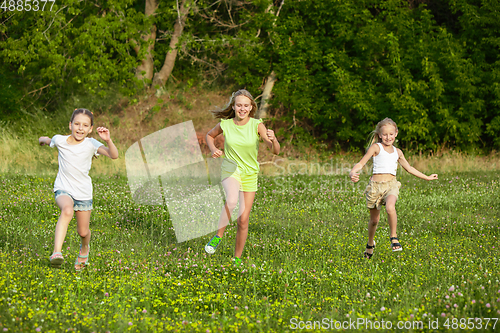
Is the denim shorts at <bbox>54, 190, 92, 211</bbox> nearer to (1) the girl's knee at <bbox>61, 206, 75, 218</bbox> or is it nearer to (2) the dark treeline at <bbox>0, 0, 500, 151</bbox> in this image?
(1) the girl's knee at <bbox>61, 206, 75, 218</bbox>

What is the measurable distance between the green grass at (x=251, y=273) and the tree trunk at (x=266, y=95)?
1262 centimetres

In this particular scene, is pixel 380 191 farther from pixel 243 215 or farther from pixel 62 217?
pixel 62 217

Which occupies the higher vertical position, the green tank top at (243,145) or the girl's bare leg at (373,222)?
the green tank top at (243,145)

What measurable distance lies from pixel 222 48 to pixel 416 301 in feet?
67.2

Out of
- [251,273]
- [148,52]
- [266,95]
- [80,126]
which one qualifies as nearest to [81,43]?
[148,52]

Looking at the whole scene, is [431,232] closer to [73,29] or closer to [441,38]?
[441,38]

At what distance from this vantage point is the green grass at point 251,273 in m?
4.49

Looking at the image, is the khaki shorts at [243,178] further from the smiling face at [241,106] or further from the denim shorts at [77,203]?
the denim shorts at [77,203]

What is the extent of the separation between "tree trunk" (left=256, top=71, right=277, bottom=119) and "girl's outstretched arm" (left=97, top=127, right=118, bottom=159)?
56.2ft

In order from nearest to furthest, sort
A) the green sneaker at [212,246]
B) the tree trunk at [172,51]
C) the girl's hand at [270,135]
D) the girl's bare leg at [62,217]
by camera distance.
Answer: the girl's bare leg at [62,217] < the girl's hand at [270,135] < the green sneaker at [212,246] < the tree trunk at [172,51]

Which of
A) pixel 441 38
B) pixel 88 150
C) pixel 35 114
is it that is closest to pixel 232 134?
pixel 88 150

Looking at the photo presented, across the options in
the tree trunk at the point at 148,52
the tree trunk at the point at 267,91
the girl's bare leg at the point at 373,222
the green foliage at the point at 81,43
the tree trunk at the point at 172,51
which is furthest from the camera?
the tree trunk at the point at 148,52

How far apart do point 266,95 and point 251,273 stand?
1770cm

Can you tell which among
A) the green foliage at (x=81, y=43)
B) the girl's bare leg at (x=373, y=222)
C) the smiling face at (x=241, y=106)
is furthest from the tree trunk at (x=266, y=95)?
the smiling face at (x=241, y=106)
